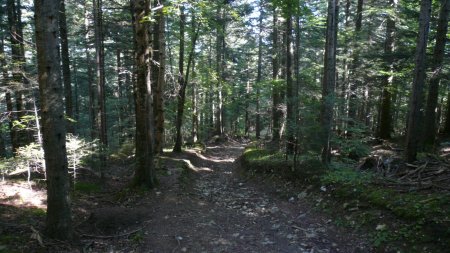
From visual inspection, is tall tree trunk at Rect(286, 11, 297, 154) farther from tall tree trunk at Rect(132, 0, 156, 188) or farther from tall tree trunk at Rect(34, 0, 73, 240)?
tall tree trunk at Rect(34, 0, 73, 240)

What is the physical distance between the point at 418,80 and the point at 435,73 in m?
1.93

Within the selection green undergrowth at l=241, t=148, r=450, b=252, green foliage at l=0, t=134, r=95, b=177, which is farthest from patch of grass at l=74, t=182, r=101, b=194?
green undergrowth at l=241, t=148, r=450, b=252

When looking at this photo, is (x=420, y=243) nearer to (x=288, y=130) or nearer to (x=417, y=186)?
(x=417, y=186)

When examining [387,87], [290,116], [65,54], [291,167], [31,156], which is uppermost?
[65,54]

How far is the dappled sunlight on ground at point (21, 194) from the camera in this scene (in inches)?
312

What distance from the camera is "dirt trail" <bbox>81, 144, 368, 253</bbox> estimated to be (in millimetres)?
6223

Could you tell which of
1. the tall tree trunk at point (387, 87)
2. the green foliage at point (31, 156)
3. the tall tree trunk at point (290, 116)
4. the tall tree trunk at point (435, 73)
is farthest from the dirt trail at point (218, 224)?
the tall tree trunk at point (387, 87)

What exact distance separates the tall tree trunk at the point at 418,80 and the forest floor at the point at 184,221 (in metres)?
3.30

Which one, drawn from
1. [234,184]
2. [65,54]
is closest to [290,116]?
[234,184]

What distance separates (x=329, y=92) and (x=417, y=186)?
12.9 feet

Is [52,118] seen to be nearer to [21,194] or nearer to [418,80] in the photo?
[21,194]

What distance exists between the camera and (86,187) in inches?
410

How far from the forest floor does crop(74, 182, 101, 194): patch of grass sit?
32 mm

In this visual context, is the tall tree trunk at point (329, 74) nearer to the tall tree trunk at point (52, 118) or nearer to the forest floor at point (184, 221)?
the forest floor at point (184, 221)
